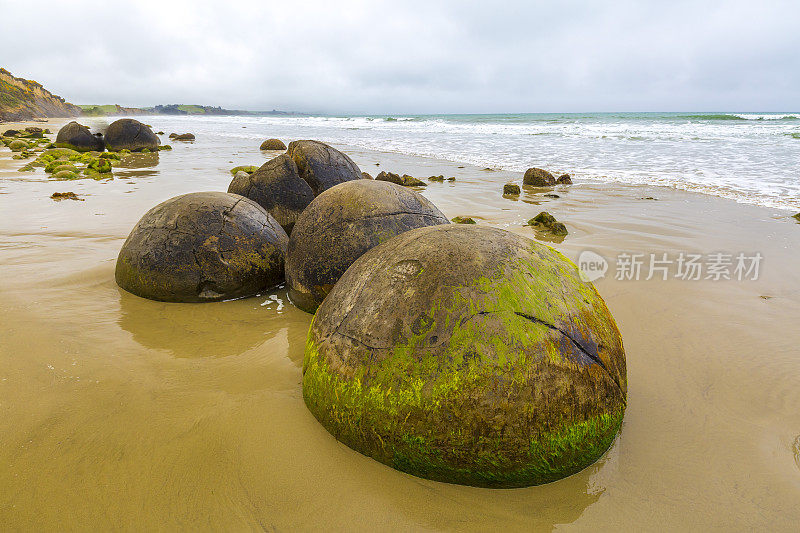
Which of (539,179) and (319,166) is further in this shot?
(539,179)

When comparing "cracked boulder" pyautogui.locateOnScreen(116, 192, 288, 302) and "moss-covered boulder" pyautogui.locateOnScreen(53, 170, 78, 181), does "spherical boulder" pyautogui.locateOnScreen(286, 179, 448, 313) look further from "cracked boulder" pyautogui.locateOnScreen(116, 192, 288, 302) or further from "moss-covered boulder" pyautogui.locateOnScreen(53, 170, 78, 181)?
"moss-covered boulder" pyautogui.locateOnScreen(53, 170, 78, 181)

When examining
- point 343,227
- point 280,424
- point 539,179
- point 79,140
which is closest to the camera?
point 280,424

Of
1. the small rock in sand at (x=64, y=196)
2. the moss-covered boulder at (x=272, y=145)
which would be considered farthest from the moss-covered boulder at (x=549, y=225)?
the moss-covered boulder at (x=272, y=145)

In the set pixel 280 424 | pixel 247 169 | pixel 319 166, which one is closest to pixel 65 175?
pixel 247 169

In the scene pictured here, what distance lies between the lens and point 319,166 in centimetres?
625

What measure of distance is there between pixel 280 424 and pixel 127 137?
20.7m

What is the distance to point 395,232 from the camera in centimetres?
353

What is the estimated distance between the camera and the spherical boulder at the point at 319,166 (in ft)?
20.5

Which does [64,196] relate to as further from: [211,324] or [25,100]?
[25,100]

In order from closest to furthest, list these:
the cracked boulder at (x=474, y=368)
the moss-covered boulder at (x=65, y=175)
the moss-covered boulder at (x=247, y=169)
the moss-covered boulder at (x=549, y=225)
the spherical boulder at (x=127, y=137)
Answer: the cracked boulder at (x=474, y=368), the moss-covered boulder at (x=549, y=225), the moss-covered boulder at (x=247, y=169), the moss-covered boulder at (x=65, y=175), the spherical boulder at (x=127, y=137)

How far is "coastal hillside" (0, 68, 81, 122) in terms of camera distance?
45.4 meters

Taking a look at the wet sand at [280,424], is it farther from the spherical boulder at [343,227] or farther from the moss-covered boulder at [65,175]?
the moss-covered boulder at [65,175]

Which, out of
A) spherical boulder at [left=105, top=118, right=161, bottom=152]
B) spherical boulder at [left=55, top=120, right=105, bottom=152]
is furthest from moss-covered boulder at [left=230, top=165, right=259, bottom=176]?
spherical boulder at [left=55, top=120, right=105, bottom=152]

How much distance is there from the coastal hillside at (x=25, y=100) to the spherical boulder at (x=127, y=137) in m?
35.4
